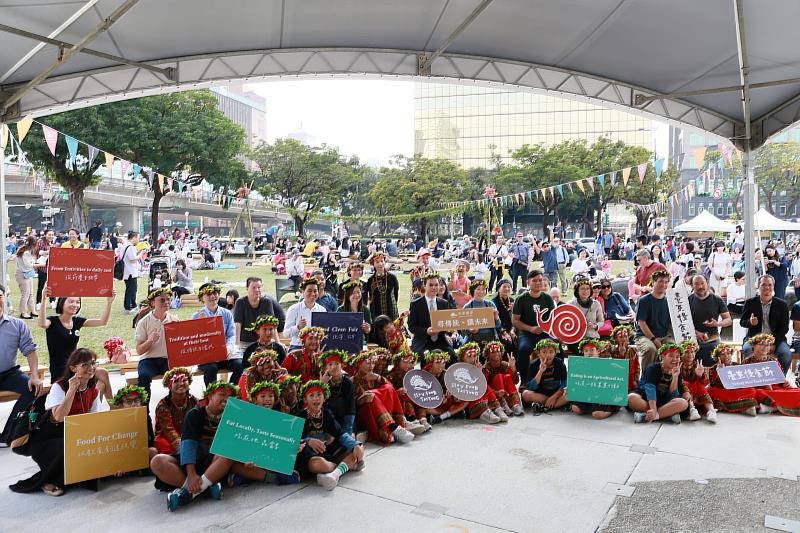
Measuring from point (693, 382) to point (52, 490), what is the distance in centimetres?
594

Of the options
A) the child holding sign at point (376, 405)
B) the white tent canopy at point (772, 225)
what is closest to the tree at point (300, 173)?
the white tent canopy at point (772, 225)

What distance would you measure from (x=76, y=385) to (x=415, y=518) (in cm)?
266

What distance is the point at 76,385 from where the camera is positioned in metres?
4.69

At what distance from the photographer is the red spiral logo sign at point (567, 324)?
7.14 m

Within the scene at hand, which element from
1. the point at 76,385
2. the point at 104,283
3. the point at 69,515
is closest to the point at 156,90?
the point at 104,283

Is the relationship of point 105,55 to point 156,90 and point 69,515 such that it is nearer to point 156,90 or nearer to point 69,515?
point 156,90

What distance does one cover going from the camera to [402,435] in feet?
18.7

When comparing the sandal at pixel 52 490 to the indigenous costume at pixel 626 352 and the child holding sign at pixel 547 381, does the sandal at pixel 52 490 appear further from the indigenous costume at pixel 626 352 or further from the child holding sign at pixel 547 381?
the indigenous costume at pixel 626 352

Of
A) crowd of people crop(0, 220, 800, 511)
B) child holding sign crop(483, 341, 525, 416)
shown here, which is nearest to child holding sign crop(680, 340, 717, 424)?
crowd of people crop(0, 220, 800, 511)

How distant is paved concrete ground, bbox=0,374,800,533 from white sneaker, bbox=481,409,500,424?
38 cm

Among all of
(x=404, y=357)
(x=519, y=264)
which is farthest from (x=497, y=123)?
(x=404, y=357)

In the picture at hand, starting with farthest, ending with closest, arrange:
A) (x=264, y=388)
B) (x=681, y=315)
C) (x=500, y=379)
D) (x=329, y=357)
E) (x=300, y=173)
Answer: (x=300, y=173), (x=681, y=315), (x=500, y=379), (x=329, y=357), (x=264, y=388)

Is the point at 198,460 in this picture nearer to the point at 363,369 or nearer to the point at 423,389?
the point at 363,369

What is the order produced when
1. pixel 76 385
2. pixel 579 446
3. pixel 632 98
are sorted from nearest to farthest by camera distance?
pixel 76 385 → pixel 579 446 → pixel 632 98
